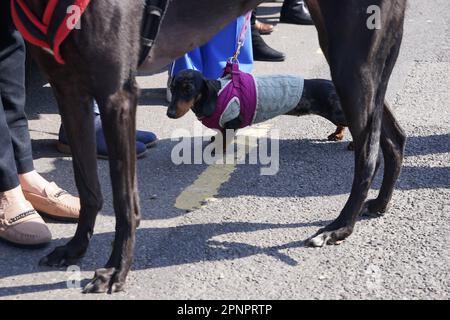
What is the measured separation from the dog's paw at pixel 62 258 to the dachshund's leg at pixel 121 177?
261mm

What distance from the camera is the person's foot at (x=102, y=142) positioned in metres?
4.52

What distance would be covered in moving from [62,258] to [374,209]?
1528mm

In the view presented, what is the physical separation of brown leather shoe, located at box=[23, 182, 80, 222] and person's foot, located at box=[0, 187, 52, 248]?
17cm

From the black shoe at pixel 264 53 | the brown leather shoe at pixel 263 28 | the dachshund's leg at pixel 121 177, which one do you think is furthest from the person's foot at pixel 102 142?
the brown leather shoe at pixel 263 28

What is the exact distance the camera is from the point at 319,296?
3.11 metres

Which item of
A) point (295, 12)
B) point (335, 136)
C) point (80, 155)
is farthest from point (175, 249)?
point (295, 12)

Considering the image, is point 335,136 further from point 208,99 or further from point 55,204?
point 55,204

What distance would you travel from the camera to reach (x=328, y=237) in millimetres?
3537

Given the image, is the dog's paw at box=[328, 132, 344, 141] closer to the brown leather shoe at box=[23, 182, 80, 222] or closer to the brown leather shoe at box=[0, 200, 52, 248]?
the brown leather shoe at box=[23, 182, 80, 222]

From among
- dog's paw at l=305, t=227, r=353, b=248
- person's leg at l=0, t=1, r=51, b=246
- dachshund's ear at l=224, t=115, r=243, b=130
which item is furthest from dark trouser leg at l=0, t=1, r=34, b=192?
dog's paw at l=305, t=227, r=353, b=248

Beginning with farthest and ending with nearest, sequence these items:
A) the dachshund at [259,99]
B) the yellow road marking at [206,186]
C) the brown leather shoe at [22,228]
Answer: the dachshund at [259,99] → the yellow road marking at [206,186] → the brown leather shoe at [22,228]

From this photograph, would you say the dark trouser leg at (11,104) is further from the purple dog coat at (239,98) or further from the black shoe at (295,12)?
the black shoe at (295,12)

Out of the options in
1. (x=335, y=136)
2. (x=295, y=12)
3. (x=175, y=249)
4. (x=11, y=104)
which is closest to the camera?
(x=175, y=249)
